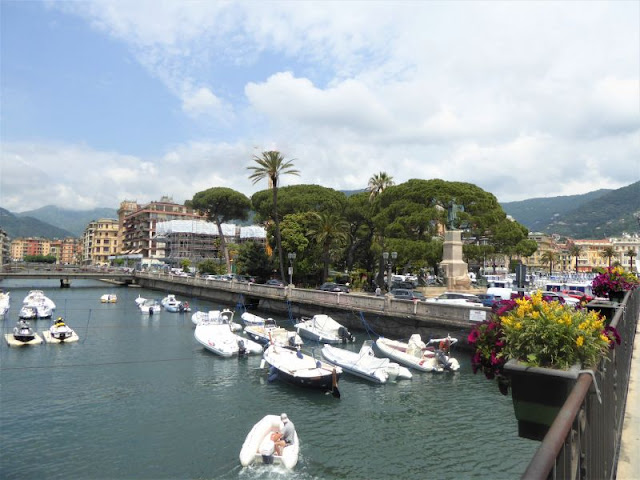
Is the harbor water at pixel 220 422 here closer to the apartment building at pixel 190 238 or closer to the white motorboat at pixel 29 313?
the white motorboat at pixel 29 313

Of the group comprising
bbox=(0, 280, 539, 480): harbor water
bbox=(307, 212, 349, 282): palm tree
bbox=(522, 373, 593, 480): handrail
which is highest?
bbox=(307, 212, 349, 282): palm tree

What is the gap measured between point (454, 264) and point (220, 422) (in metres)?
31.8

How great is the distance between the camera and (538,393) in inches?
163

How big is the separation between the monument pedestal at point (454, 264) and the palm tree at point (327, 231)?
16063mm

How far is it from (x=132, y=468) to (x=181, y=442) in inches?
78.7

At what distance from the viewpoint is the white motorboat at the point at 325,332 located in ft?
105

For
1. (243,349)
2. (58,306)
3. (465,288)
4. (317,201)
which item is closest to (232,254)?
(317,201)

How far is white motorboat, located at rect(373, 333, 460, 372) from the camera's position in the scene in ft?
78.3

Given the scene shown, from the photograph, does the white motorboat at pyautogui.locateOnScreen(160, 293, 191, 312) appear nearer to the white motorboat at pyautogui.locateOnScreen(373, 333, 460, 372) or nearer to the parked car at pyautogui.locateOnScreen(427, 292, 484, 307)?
the parked car at pyautogui.locateOnScreen(427, 292, 484, 307)

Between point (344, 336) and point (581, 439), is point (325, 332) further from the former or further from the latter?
point (581, 439)

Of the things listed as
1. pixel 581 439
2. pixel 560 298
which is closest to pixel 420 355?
pixel 560 298

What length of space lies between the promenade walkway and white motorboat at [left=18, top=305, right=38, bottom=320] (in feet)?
157

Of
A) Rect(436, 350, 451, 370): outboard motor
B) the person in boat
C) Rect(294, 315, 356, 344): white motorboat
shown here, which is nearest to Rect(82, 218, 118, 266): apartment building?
Rect(294, 315, 356, 344): white motorboat

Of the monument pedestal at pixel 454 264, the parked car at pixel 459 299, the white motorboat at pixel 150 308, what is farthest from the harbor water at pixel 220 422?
the white motorboat at pixel 150 308
